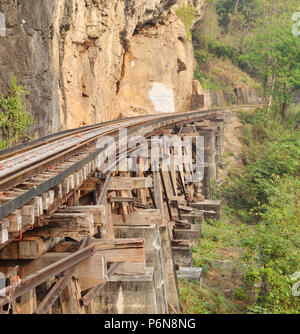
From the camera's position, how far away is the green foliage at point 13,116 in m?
13.4

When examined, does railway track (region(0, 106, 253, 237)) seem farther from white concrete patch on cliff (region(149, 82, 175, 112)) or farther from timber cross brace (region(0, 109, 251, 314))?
white concrete patch on cliff (region(149, 82, 175, 112))

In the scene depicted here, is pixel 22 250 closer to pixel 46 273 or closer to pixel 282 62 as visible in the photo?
pixel 46 273

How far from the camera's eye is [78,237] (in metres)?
Result: 4.41

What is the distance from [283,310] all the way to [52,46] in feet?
36.7

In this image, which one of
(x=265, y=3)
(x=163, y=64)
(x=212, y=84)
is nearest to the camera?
(x=163, y=64)

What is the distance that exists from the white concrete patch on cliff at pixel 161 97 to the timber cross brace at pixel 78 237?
18.9 metres

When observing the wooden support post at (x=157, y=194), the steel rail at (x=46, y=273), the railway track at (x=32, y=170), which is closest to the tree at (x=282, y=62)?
the wooden support post at (x=157, y=194)

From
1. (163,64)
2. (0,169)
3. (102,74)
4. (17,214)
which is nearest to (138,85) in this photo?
(163,64)

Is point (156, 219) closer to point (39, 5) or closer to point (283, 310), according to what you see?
point (283, 310)

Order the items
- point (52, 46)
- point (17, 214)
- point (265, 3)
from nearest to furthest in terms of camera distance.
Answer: point (17, 214), point (52, 46), point (265, 3)

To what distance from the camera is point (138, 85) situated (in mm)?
28797

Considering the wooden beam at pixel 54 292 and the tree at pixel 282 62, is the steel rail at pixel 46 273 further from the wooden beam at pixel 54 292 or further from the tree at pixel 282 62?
the tree at pixel 282 62

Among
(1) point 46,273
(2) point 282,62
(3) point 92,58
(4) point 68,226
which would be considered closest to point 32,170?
(4) point 68,226
